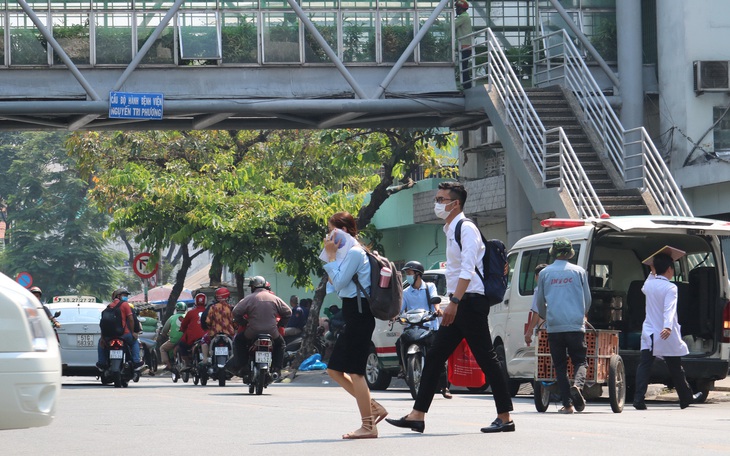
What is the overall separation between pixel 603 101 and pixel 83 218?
40.6 m

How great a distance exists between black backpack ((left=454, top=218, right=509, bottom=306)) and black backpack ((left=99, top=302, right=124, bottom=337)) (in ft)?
40.7

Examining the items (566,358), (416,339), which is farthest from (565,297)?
(416,339)

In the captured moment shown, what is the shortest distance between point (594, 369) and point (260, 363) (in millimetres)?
5985

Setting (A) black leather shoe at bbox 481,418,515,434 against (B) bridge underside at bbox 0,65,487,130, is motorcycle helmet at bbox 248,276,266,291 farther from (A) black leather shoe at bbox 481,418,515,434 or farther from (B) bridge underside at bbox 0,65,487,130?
(A) black leather shoe at bbox 481,418,515,434

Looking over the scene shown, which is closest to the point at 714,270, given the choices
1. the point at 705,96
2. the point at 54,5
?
the point at 705,96

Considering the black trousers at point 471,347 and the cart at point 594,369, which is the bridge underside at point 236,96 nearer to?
the cart at point 594,369

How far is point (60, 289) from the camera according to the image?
60469 mm

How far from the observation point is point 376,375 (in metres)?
21.2

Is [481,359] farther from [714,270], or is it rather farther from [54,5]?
[54,5]

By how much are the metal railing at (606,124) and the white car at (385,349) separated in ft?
10.9

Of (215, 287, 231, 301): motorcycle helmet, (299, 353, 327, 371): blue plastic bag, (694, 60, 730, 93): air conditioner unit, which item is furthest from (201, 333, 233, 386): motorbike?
(694, 60, 730, 93): air conditioner unit

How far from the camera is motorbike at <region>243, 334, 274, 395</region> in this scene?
62.5 feet

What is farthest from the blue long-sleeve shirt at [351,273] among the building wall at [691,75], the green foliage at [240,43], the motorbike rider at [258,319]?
the green foliage at [240,43]

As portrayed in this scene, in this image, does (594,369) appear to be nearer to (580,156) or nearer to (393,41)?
(580,156)
